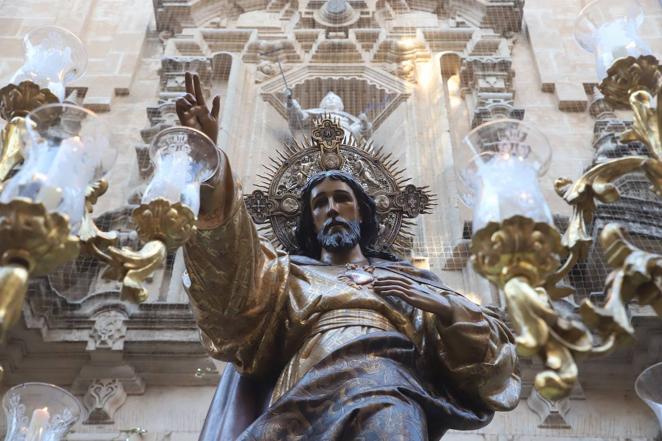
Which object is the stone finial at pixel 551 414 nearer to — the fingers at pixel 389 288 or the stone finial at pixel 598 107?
the fingers at pixel 389 288

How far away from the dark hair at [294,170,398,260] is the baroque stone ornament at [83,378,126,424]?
2.18 m

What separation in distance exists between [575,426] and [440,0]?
629cm

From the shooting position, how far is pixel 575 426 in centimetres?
540

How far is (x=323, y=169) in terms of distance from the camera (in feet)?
14.1

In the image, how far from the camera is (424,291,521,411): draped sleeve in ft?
9.50

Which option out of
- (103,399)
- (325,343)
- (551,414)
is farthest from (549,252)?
(103,399)

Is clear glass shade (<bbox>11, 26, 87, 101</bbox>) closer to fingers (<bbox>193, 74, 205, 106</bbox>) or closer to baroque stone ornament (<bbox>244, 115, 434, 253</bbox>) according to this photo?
fingers (<bbox>193, 74, 205, 106</bbox>)

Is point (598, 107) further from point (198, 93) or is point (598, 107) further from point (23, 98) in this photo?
point (23, 98)

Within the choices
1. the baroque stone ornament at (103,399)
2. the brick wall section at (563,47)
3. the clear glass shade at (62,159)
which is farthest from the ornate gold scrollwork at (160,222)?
the brick wall section at (563,47)

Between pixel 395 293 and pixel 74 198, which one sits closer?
pixel 74 198

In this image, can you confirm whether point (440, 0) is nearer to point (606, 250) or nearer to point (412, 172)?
point (412, 172)

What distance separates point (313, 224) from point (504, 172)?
1.77 metres

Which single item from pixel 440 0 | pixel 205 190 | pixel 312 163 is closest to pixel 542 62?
pixel 440 0

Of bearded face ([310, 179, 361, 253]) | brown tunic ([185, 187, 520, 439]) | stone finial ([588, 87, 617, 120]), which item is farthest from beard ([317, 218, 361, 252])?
stone finial ([588, 87, 617, 120])
